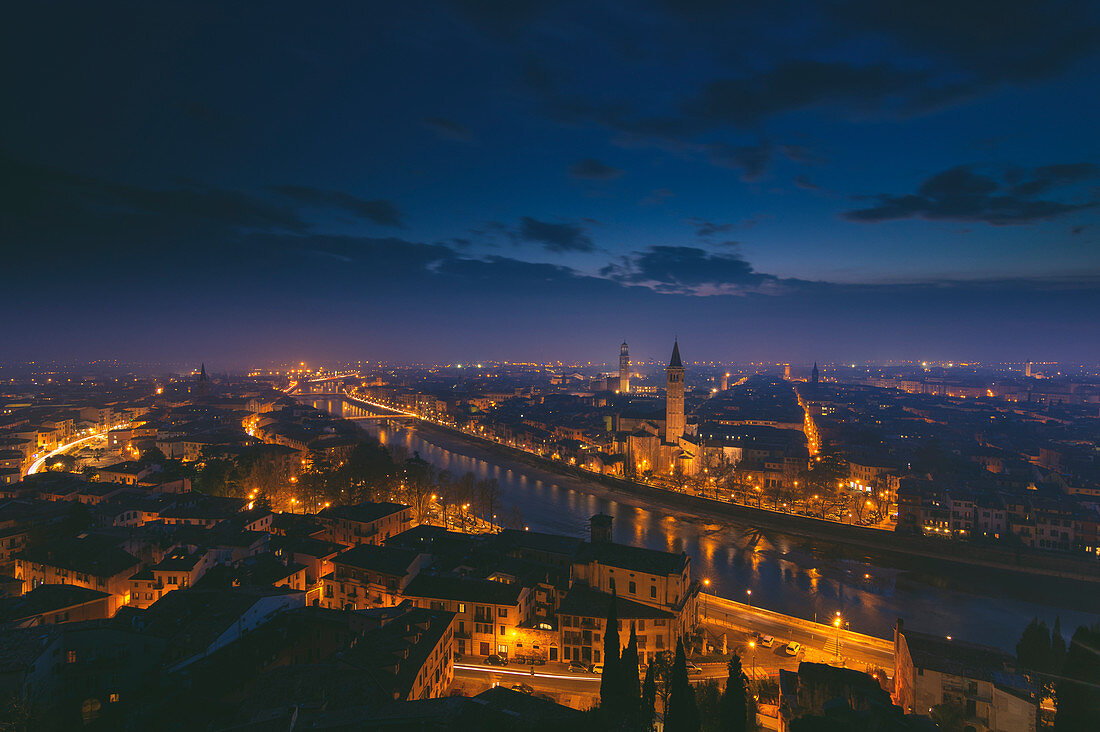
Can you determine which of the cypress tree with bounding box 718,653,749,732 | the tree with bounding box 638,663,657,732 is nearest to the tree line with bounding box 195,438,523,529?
the tree with bounding box 638,663,657,732

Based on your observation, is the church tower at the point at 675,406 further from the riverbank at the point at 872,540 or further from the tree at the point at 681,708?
the tree at the point at 681,708

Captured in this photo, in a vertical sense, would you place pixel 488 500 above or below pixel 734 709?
below

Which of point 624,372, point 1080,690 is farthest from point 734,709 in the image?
point 624,372

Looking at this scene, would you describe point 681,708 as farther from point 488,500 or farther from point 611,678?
point 488,500

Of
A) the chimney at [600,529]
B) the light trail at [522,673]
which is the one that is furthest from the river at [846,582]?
the light trail at [522,673]

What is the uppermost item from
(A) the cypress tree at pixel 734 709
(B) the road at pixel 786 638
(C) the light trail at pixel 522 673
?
(A) the cypress tree at pixel 734 709

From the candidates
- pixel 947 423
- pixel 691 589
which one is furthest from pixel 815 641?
pixel 947 423
